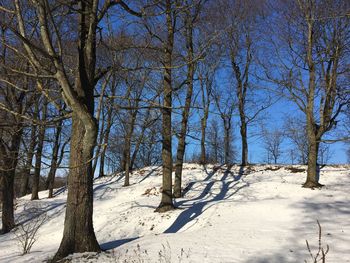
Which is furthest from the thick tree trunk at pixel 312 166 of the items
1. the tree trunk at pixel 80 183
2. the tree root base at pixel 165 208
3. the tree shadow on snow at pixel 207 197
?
the tree trunk at pixel 80 183

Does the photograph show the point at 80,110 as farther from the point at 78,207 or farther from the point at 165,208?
the point at 165,208

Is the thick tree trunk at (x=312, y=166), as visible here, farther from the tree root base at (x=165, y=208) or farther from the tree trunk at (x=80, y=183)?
the tree trunk at (x=80, y=183)

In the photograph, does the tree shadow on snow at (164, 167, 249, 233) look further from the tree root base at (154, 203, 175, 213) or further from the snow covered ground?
the tree root base at (154, 203, 175, 213)

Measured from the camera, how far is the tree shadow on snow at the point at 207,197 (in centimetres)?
1132

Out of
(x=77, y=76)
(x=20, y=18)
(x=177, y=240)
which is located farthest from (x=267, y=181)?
(x=20, y=18)

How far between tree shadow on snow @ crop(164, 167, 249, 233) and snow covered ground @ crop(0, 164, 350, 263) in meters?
0.04

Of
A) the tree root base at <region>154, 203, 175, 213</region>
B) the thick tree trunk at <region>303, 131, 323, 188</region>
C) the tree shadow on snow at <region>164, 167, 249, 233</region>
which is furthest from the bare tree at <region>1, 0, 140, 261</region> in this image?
the thick tree trunk at <region>303, 131, 323, 188</region>

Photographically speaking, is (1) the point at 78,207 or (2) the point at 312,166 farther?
(2) the point at 312,166

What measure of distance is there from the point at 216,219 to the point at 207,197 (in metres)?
4.51

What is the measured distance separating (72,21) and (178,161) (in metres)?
8.26

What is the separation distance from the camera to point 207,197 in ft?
49.3

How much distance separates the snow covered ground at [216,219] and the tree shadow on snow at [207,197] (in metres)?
0.04

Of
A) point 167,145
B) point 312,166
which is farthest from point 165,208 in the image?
point 312,166

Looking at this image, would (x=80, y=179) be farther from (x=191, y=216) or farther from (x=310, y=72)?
(x=310, y=72)
